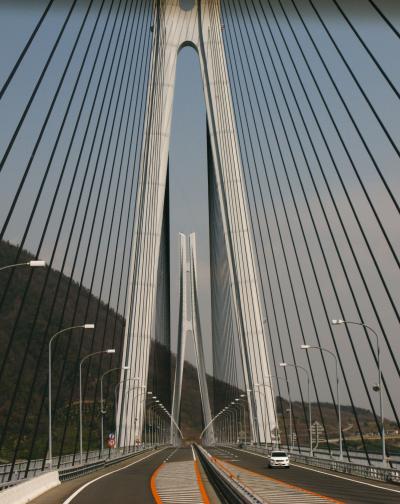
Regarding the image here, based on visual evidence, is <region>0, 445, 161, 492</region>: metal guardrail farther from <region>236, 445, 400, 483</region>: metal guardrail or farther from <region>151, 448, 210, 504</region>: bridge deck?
<region>236, 445, 400, 483</region>: metal guardrail

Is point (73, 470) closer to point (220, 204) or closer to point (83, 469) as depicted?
point (83, 469)

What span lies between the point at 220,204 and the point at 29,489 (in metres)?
30.9

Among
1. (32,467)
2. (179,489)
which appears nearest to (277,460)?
(32,467)

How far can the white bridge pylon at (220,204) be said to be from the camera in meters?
51.7

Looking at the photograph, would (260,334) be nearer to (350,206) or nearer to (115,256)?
(115,256)

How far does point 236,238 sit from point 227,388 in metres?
49.1

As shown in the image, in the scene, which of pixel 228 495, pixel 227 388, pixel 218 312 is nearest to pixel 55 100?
pixel 228 495

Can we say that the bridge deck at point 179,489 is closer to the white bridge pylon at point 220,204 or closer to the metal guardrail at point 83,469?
the metal guardrail at point 83,469

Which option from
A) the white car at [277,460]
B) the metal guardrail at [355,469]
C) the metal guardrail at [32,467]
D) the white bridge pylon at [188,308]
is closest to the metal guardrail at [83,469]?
the metal guardrail at [32,467]

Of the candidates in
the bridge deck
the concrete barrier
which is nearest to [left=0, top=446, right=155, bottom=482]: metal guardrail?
the concrete barrier

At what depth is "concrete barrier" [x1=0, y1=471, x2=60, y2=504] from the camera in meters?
20.3

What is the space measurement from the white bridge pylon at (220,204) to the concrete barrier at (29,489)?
21717 mm

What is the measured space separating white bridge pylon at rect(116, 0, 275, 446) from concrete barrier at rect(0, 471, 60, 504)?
21.7 meters

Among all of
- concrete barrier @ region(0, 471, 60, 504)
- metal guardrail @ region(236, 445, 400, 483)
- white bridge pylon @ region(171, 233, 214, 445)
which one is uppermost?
white bridge pylon @ region(171, 233, 214, 445)
